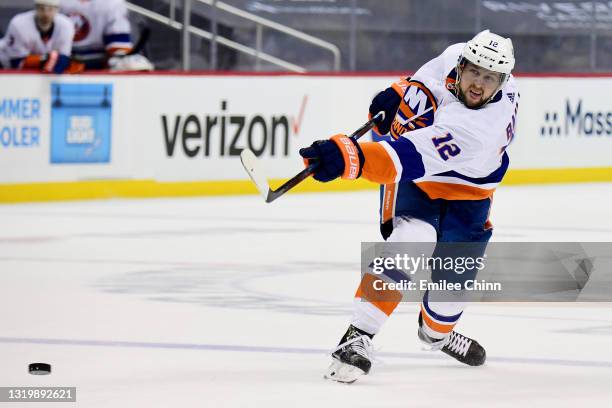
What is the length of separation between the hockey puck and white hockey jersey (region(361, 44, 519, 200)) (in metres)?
1.10

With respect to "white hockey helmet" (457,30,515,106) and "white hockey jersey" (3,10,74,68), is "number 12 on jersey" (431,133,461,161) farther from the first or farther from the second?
"white hockey jersey" (3,10,74,68)

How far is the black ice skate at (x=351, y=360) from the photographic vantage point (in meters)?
4.34

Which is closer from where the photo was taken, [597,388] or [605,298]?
[597,388]

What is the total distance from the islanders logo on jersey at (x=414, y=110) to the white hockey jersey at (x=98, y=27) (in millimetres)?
6243

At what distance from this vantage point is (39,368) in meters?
4.31

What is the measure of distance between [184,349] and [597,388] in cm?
138

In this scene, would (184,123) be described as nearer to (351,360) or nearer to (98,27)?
(98,27)

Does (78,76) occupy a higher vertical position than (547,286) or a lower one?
higher

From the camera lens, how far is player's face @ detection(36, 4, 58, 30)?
10.3m

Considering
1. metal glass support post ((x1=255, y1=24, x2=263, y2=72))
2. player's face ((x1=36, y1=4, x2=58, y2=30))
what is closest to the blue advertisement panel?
player's face ((x1=36, y1=4, x2=58, y2=30))

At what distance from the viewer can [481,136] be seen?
4.27 meters

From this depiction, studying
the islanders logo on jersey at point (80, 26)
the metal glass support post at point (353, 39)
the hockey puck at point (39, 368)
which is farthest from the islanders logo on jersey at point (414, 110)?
the metal glass support post at point (353, 39)

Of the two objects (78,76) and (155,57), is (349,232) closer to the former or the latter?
(78,76)

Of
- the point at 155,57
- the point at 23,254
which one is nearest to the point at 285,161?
the point at 155,57
